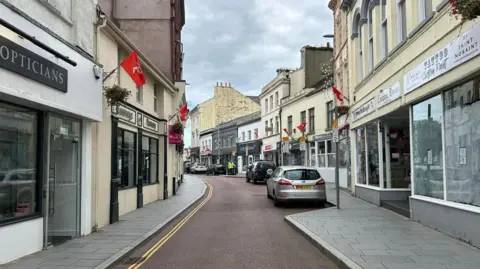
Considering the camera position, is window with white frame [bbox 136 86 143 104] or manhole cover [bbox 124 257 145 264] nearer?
manhole cover [bbox 124 257 145 264]

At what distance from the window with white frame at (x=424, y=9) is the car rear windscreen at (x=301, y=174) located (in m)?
7.18

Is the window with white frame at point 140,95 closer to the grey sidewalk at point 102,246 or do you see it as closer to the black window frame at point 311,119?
the grey sidewalk at point 102,246

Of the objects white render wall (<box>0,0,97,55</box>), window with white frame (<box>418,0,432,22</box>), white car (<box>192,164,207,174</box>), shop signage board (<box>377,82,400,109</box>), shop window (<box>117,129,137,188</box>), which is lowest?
white car (<box>192,164,207,174</box>)

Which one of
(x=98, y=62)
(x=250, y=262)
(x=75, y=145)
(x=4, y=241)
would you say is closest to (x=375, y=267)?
(x=250, y=262)

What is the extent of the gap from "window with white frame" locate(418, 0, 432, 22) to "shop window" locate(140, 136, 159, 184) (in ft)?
33.1

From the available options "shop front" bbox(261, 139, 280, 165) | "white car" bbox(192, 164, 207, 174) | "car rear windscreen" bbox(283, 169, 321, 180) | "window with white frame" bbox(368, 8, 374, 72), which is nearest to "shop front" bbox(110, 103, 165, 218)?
"car rear windscreen" bbox(283, 169, 321, 180)

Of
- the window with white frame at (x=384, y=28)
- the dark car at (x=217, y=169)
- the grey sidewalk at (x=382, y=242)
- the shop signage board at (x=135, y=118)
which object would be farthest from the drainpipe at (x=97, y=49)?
the dark car at (x=217, y=169)

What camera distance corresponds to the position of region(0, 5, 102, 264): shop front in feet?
22.3

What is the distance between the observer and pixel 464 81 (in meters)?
8.18

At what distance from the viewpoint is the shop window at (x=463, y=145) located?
783 centimetres

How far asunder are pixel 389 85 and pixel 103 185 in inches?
336

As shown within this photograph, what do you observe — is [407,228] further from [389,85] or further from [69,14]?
[69,14]

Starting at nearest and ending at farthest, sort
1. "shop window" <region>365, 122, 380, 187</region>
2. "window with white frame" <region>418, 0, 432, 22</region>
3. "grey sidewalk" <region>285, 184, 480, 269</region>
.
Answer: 1. "grey sidewalk" <region>285, 184, 480, 269</region>
2. "window with white frame" <region>418, 0, 432, 22</region>
3. "shop window" <region>365, 122, 380, 187</region>

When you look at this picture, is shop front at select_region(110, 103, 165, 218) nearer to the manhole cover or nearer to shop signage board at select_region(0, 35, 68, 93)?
shop signage board at select_region(0, 35, 68, 93)
